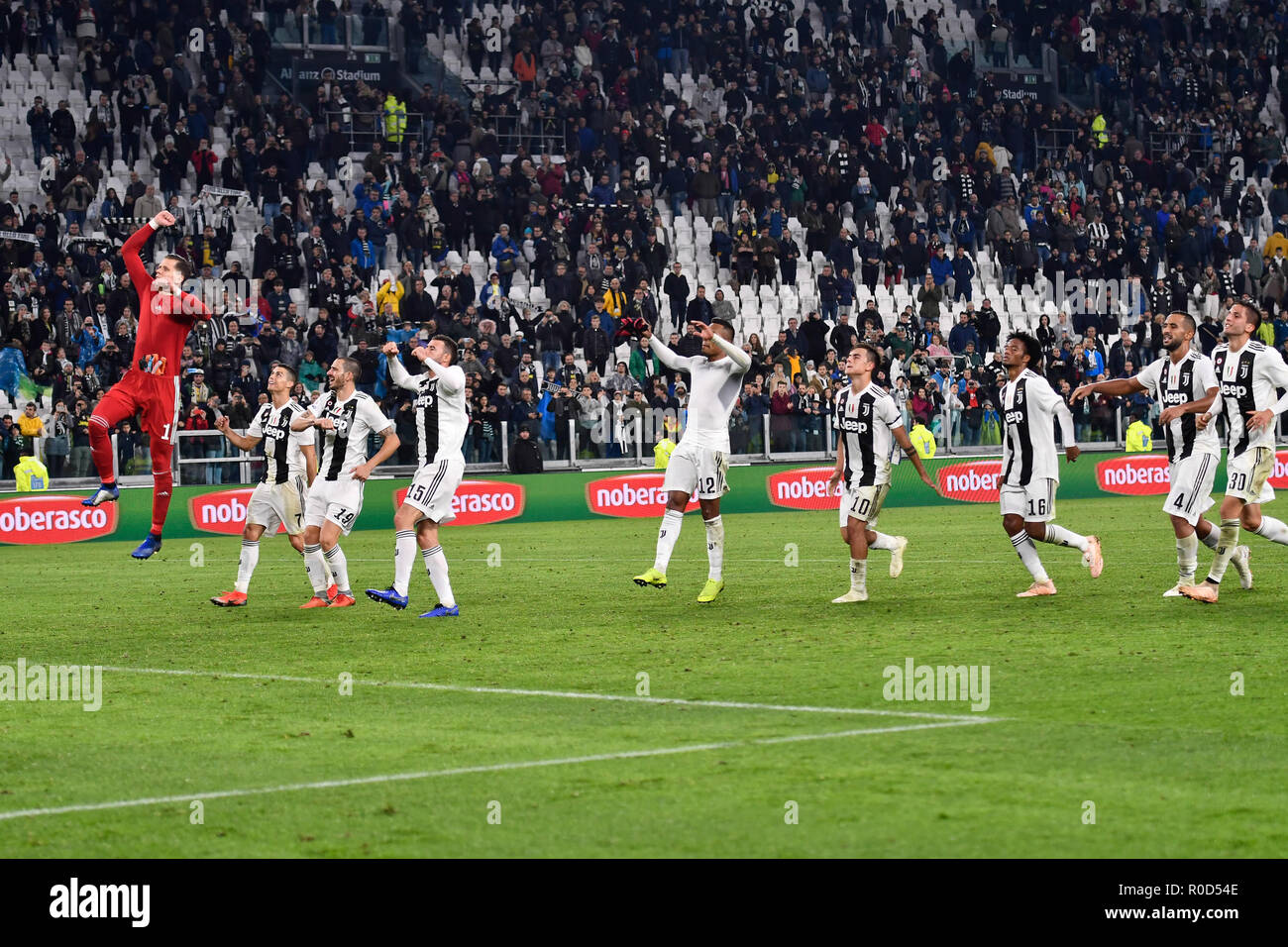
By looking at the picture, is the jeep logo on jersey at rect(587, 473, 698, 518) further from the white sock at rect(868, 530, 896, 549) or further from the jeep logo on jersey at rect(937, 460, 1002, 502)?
the white sock at rect(868, 530, 896, 549)

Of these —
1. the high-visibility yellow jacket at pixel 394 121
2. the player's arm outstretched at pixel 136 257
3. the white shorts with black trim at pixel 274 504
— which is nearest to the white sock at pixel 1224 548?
the white shorts with black trim at pixel 274 504

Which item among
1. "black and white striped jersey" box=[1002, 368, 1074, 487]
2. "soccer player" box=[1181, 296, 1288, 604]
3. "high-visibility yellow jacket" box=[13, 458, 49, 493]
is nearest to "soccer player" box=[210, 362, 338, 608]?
"black and white striped jersey" box=[1002, 368, 1074, 487]

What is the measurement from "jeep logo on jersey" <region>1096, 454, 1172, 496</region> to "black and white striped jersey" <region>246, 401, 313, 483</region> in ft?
64.3

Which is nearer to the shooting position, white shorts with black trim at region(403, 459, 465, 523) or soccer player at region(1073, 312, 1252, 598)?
soccer player at region(1073, 312, 1252, 598)

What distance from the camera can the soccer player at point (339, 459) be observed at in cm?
1542

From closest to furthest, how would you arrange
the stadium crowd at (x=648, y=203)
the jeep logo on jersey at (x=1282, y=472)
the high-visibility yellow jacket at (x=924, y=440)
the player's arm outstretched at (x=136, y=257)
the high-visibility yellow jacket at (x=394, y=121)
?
the player's arm outstretched at (x=136, y=257), the stadium crowd at (x=648, y=203), the high-visibility yellow jacket at (x=924, y=440), the jeep logo on jersey at (x=1282, y=472), the high-visibility yellow jacket at (x=394, y=121)

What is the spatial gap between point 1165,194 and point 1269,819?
125 feet

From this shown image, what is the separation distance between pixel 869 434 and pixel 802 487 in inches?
592

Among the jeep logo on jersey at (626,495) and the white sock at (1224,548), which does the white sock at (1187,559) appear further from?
the jeep logo on jersey at (626,495)

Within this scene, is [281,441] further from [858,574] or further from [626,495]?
[626,495]

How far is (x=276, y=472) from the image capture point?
16359 mm

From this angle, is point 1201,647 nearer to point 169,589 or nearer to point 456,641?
point 456,641

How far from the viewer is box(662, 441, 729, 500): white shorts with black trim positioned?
51.9ft

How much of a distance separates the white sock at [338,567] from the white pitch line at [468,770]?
788cm
